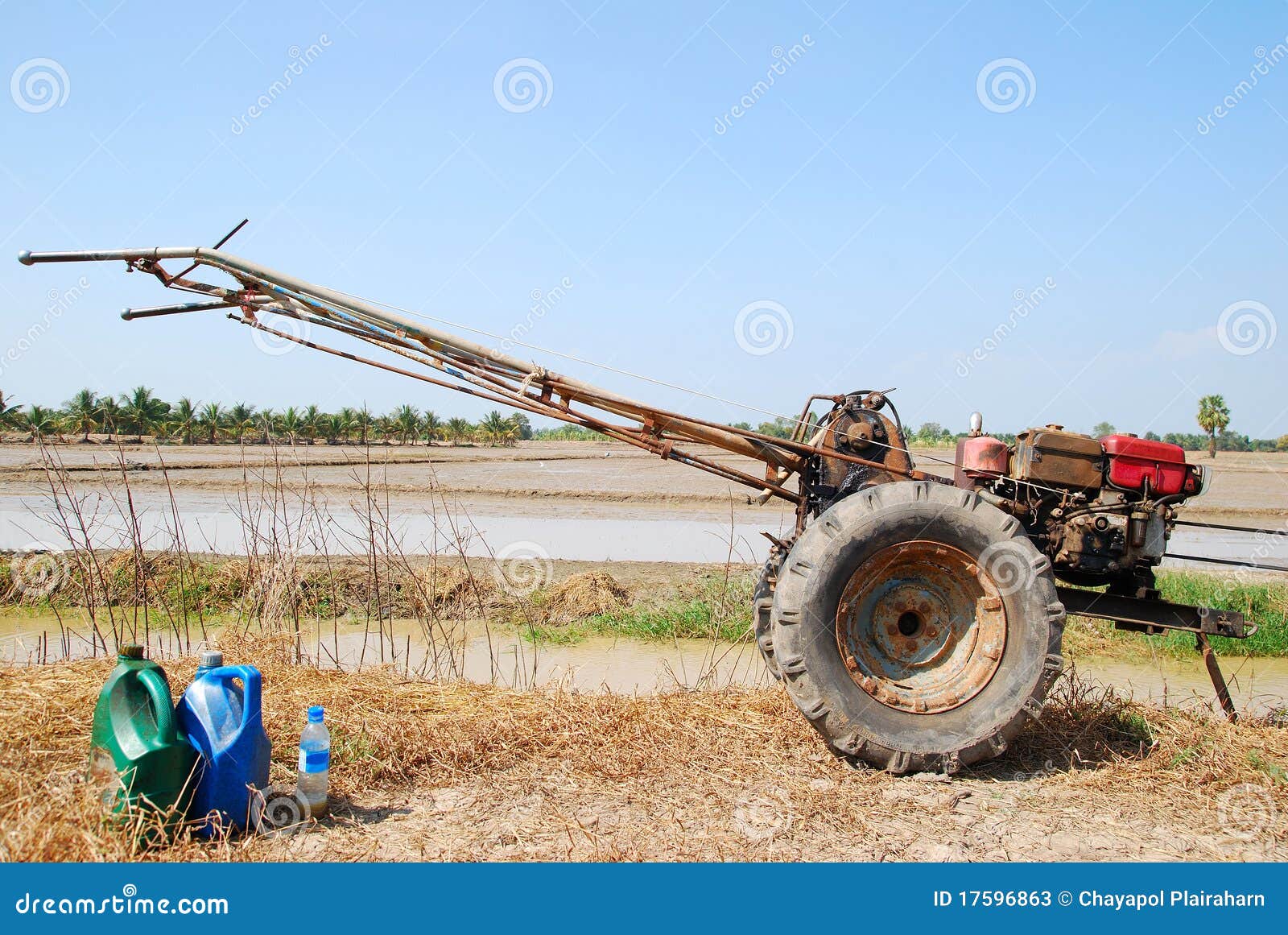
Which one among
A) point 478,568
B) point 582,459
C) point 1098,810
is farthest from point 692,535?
point 582,459

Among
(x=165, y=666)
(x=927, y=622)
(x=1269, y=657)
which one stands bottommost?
(x=1269, y=657)

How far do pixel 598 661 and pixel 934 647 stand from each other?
434 cm

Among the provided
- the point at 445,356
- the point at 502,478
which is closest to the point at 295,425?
the point at 502,478

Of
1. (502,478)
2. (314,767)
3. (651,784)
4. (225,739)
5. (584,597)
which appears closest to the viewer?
(225,739)

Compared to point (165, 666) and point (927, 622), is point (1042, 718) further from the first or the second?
point (165, 666)

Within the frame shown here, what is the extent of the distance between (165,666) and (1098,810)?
545 cm

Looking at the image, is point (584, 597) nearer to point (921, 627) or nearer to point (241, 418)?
point (921, 627)

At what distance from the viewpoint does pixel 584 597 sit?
1027 cm

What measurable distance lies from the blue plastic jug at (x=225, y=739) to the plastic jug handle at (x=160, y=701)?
127 millimetres

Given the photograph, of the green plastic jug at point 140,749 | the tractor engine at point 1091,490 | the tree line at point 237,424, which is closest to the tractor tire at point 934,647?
the tractor engine at point 1091,490

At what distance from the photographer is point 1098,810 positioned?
165 inches

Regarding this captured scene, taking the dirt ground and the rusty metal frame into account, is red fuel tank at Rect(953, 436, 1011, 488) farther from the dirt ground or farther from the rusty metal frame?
the dirt ground

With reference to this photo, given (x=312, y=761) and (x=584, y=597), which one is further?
(x=584, y=597)

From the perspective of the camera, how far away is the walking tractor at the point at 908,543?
4371 mm
